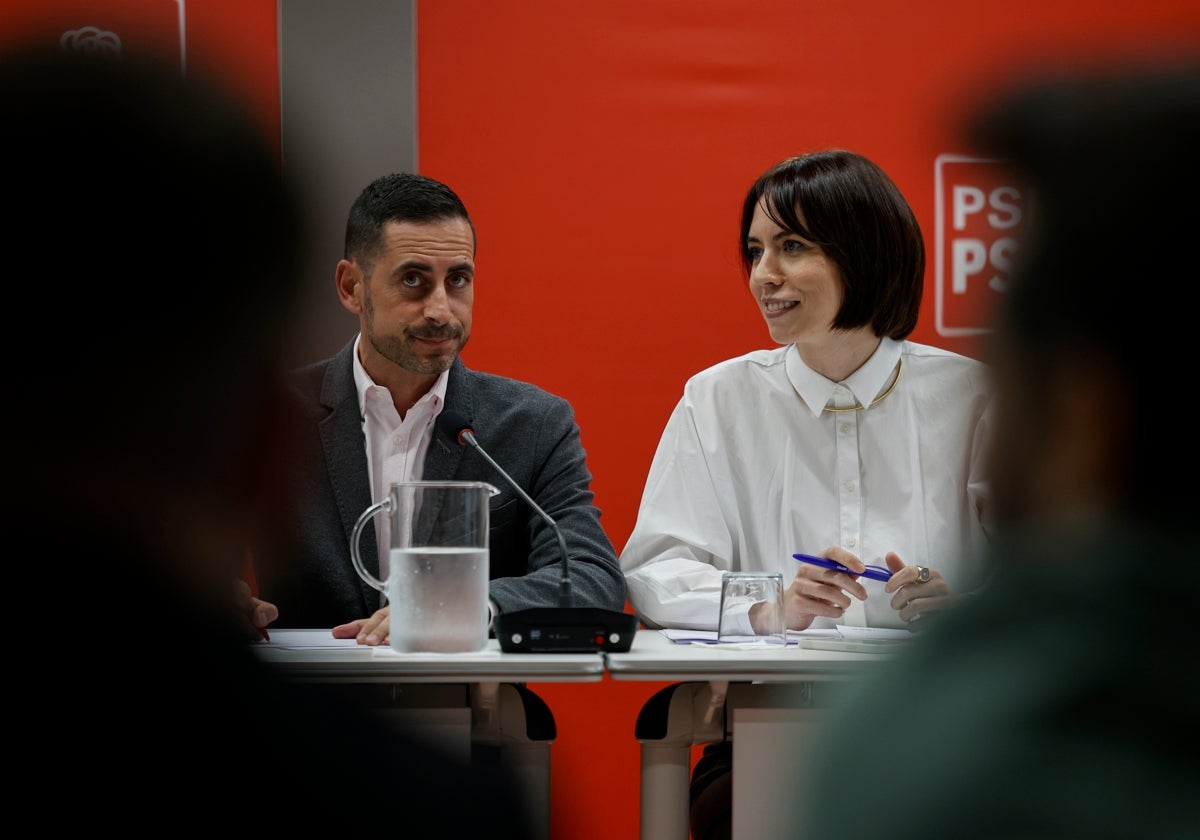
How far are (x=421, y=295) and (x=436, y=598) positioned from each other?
112cm

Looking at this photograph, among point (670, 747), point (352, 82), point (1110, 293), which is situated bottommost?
point (670, 747)

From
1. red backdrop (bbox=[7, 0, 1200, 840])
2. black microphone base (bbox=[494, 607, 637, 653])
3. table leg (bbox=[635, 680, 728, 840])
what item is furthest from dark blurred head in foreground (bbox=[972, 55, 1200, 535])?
red backdrop (bbox=[7, 0, 1200, 840])

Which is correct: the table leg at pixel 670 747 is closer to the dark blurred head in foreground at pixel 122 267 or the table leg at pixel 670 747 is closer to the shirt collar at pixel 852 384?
the shirt collar at pixel 852 384

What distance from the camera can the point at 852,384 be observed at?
8.72ft

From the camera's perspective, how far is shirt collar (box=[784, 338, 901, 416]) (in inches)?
104

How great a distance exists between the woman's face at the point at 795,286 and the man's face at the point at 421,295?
638mm

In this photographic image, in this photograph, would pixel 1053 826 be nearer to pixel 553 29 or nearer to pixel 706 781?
pixel 706 781

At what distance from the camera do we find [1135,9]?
11.7 ft

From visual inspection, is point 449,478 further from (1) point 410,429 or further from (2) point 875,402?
(2) point 875,402

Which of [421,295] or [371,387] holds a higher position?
[421,295]

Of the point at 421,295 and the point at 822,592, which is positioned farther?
the point at 421,295

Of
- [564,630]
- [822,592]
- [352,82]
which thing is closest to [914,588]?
[822,592]

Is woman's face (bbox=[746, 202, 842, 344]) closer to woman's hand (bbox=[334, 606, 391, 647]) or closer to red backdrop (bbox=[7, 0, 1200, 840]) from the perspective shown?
red backdrop (bbox=[7, 0, 1200, 840])

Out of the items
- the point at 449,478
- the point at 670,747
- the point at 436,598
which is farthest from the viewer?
the point at 449,478
